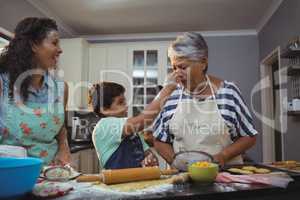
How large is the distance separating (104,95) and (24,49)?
468mm

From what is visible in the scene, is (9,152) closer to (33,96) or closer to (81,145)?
(33,96)

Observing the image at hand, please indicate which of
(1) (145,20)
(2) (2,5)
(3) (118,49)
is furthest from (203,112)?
(3) (118,49)

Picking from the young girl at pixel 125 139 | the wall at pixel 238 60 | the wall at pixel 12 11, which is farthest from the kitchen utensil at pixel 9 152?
the wall at pixel 238 60

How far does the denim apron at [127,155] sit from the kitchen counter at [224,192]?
56 cm

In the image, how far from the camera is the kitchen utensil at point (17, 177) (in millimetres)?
644

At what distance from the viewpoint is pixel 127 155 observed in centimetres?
137

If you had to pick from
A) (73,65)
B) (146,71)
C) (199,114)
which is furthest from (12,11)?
(199,114)

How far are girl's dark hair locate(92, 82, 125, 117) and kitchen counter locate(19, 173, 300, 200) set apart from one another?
0.85 meters

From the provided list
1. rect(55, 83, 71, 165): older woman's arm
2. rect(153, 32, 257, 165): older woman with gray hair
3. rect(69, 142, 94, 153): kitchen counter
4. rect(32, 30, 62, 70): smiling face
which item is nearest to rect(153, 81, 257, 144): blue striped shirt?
rect(153, 32, 257, 165): older woman with gray hair

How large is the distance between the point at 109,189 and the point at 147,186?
0.36ft

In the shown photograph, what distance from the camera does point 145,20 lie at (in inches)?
139

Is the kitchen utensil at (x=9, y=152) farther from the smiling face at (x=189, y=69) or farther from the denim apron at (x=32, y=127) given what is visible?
the smiling face at (x=189, y=69)

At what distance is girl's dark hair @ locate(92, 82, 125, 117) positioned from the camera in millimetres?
1585

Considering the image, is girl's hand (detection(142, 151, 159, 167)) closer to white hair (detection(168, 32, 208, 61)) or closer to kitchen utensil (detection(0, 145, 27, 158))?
white hair (detection(168, 32, 208, 61))
